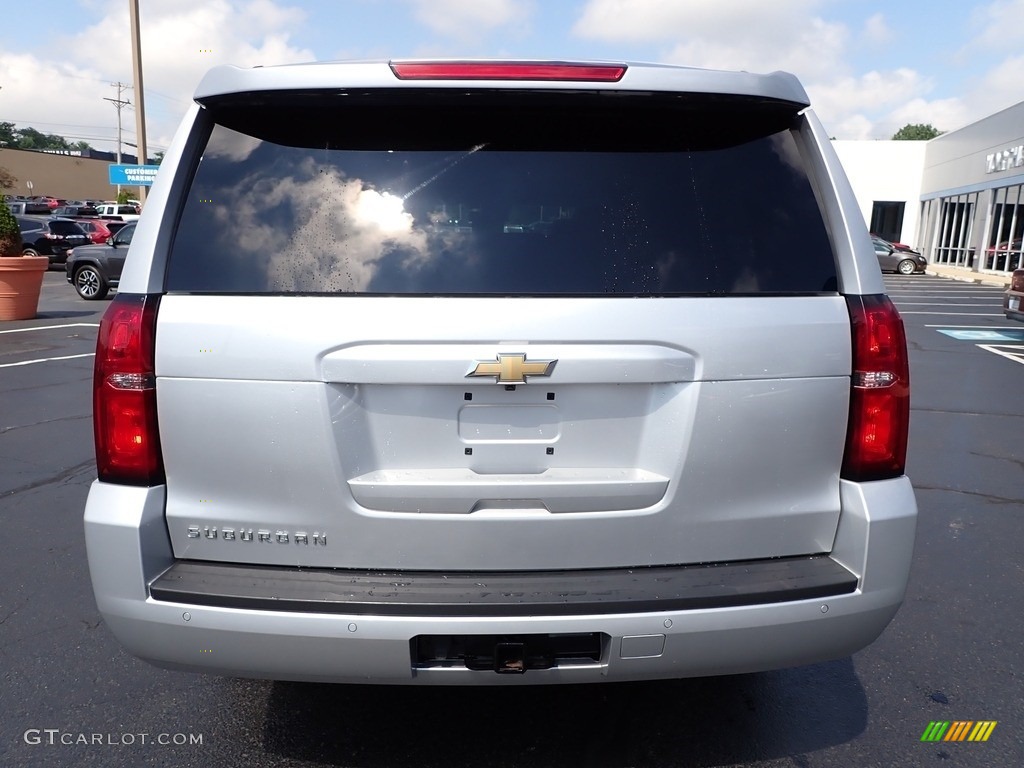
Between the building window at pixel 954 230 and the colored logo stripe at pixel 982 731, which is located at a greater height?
the building window at pixel 954 230

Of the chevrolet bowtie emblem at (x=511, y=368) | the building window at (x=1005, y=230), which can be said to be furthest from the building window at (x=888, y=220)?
the chevrolet bowtie emblem at (x=511, y=368)

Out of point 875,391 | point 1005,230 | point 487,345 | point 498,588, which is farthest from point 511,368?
point 1005,230

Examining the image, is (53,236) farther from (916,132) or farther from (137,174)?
(916,132)

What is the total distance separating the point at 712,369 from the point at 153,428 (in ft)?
5.06

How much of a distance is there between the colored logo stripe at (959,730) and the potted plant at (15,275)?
1545 centimetres

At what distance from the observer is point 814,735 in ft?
9.73

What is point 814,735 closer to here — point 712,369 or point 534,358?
point 712,369

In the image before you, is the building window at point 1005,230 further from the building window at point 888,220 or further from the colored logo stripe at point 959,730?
the colored logo stripe at point 959,730

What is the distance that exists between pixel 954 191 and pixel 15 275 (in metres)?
35.7

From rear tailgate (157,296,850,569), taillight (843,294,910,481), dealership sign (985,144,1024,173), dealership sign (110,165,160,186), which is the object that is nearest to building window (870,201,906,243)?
dealership sign (985,144,1024,173)

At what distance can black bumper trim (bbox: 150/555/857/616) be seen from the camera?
7.26 ft

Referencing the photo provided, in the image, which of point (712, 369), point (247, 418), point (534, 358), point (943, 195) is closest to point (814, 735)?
point (712, 369)

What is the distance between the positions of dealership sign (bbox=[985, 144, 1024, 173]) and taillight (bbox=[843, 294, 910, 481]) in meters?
30.7

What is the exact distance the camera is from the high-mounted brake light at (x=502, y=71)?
2295 mm
